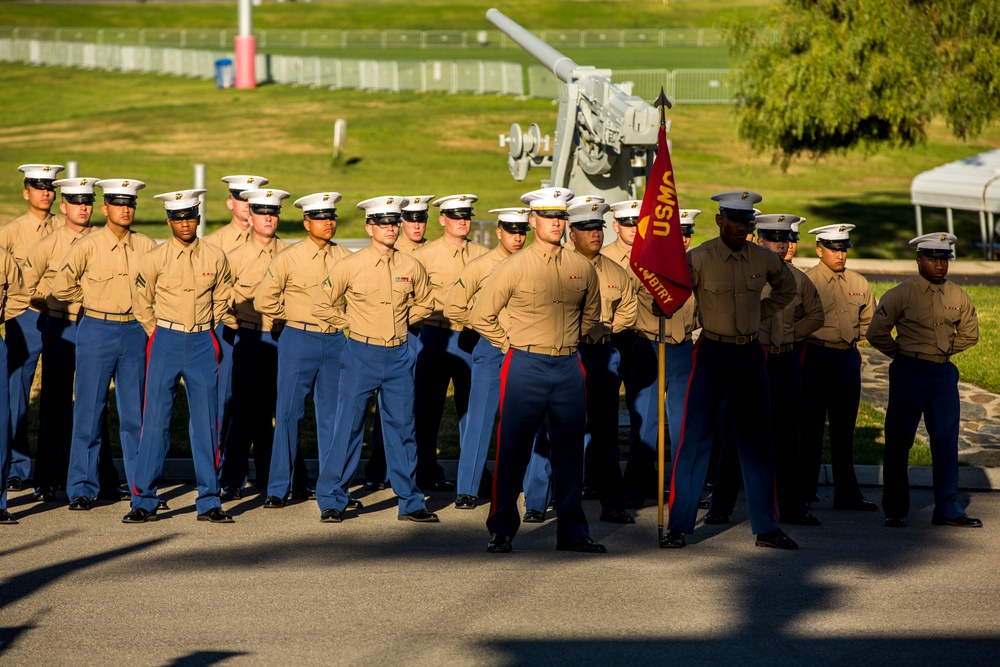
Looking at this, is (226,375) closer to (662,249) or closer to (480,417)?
(480,417)

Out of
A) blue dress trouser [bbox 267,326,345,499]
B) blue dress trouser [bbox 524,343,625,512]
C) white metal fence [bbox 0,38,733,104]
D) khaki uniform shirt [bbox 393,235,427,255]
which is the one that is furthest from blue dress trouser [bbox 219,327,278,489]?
white metal fence [bbox 0,38,733,104]

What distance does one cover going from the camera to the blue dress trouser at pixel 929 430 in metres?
9.47

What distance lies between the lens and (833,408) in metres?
10.2

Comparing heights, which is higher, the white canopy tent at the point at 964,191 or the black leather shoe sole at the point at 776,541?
the white canopy tent at the point at 964,191

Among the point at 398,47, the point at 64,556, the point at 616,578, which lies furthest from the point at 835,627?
the point at 398,47

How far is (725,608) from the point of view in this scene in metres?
7.44

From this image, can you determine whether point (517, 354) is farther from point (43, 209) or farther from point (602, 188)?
point (602, 188)

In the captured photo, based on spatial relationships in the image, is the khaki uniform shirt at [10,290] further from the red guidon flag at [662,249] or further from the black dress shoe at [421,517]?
the red guidon flag at [662,249]

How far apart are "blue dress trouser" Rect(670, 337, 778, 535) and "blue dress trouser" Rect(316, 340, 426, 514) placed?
6.27 feet

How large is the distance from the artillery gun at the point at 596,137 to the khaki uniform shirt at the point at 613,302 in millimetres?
3252

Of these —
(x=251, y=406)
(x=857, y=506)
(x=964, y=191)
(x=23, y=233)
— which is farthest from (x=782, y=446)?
(x=964, y=191)

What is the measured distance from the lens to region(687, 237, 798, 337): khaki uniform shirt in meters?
8.85

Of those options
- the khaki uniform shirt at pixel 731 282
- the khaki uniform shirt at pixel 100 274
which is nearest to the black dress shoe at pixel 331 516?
the khaki uniform shirt at pixel 100 274

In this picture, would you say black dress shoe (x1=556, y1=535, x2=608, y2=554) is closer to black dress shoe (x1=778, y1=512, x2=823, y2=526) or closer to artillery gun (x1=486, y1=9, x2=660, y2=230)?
black dress shoe (x1=778, y1=512, x2=823, y2=526)
